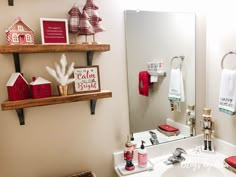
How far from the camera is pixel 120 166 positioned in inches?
55.6

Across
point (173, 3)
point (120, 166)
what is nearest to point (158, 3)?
point (173, 3)

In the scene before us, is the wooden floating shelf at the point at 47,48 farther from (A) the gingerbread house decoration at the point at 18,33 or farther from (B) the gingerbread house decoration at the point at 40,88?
(B) the gingerbread house decoration at the point at 40,88

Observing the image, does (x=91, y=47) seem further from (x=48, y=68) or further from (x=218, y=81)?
(x=218, y=81)

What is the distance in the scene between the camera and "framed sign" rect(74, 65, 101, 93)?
3.97 feet

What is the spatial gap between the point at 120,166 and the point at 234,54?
1.09 metres

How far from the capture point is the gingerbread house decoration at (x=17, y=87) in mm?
1074

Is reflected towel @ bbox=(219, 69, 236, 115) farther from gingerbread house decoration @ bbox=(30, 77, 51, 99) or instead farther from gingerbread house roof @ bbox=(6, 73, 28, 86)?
gingerbread house roof @ bbox=(6, 73, 28, 86)

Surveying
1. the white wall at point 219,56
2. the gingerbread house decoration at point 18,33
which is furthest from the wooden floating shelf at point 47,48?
the white wall at point 219,56

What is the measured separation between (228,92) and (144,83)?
559mm

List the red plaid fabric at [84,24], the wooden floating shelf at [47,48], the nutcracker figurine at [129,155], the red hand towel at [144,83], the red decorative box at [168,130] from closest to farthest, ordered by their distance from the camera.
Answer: the wooden floating shelf at [47,48]
the red plaid fabric at [84,24]
the nutcracker figurine at [129,155]
the red hand towel at [144,83]
the red decorative box at [168,130]

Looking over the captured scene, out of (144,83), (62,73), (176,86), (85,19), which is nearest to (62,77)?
(62,73)

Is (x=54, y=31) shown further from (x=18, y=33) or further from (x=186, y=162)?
(x=186, y=162)

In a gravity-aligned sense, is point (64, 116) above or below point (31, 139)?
above

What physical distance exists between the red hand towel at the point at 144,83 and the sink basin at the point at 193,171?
1.81ft
